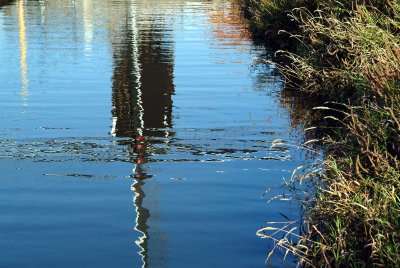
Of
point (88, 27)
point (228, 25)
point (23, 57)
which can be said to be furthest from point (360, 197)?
point (228, 25)

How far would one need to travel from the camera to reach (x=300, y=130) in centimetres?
1276

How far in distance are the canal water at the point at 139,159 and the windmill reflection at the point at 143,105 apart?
2 centimetres

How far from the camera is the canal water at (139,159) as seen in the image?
7.41 m

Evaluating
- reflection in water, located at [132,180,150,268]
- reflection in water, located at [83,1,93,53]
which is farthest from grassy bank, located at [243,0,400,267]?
reflection in water, located at [83,1,93,53]

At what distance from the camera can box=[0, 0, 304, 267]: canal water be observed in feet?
24.3

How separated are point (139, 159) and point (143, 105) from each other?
4745 millimetres

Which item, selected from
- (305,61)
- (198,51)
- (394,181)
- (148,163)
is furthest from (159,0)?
(394,181)

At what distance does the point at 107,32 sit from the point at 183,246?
84.5ft

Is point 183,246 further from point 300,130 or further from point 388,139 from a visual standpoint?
point 300,130

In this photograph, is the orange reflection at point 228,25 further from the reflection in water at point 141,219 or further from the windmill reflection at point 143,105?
the reflection in water at point 141,219

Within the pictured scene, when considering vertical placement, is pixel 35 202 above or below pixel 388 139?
below

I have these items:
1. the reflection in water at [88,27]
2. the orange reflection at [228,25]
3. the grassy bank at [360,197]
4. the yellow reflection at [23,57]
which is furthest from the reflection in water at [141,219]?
the orange reflection at [228,25]

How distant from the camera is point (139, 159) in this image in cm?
1066

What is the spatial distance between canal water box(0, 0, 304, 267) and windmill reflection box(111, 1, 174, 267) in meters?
0.02
